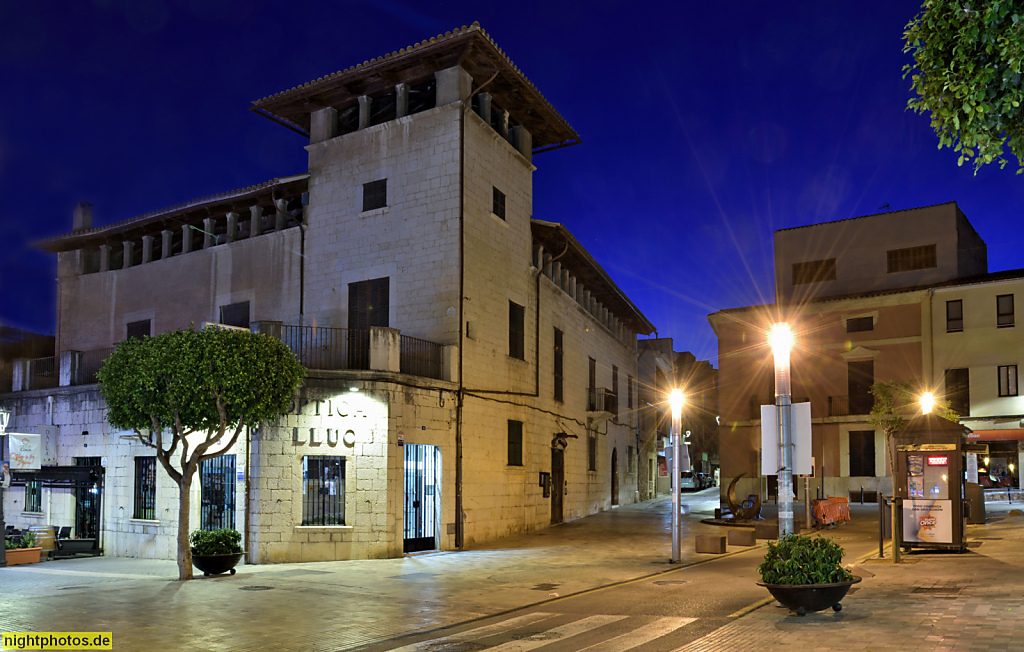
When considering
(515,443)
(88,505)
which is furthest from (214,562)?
(515,443)

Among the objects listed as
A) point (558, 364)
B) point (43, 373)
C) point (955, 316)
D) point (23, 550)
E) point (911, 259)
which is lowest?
point (23, 550)

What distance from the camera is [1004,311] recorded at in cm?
3500

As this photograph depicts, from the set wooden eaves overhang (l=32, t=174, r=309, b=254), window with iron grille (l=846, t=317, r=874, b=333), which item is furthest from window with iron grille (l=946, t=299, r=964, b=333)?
wooden eaves overhang (l=32, t=174, r=309, b=254)

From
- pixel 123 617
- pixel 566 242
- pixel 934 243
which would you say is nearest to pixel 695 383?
pixel 934 243

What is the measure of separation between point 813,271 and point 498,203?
24.1m

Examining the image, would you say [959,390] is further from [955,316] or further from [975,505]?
[975,505]

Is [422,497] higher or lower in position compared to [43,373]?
lower

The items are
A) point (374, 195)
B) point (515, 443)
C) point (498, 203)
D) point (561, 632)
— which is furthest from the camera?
point (515, 443)

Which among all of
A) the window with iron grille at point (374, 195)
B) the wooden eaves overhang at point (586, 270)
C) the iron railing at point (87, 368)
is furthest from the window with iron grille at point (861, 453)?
the iron railing at point (87, 368)

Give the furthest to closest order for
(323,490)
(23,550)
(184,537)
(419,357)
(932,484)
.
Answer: (419,357)
(23,550)
(323,490)
(932,484)
(184,537)

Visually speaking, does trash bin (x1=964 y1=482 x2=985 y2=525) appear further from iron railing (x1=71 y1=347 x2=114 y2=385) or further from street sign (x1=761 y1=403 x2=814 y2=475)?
iron railing (x1=71 y1=347 x2=114 y2=385)

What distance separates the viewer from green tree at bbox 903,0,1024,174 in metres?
6.02

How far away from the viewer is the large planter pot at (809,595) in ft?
32.4

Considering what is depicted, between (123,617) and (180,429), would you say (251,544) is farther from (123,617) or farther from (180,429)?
(123,617)
